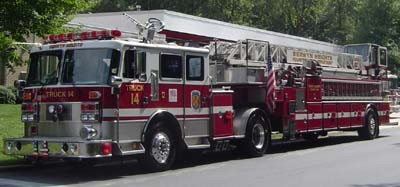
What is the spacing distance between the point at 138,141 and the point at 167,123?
3.37 feet

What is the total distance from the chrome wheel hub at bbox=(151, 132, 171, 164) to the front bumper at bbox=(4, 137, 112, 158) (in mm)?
1280

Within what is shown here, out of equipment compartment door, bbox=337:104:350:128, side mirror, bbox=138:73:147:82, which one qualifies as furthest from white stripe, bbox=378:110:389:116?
side mirror, bbox=138:73:147:82

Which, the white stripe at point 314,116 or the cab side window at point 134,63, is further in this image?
the white stripe at point 314,116

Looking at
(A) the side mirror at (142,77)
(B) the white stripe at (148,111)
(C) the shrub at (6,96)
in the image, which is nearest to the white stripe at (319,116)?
(B) the white stripe at (148,111)

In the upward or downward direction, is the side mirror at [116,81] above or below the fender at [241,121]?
above

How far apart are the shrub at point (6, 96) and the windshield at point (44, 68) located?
14.6 metres

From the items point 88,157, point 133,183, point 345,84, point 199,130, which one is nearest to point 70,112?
point 88,157

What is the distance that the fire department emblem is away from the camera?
532 inches

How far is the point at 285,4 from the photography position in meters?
55.7

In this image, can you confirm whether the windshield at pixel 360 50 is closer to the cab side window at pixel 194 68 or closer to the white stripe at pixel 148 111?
the white stripe at pixel 148 111

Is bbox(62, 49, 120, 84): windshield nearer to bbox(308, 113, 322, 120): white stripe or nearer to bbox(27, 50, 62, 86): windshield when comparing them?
bbox(27, 50, 62, 86): windshield

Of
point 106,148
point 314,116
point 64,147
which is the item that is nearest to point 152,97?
point 106,148

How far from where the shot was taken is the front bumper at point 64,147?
11031mm

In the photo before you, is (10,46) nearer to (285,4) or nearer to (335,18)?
(285,4)
